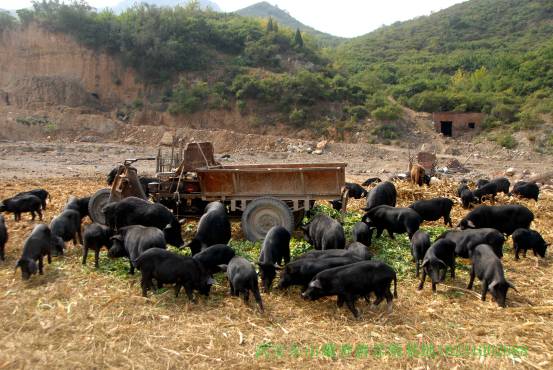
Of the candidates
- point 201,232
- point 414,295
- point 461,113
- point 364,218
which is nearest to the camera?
point 414,295

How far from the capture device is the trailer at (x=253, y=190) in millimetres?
10297

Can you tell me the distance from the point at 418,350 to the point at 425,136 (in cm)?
3340

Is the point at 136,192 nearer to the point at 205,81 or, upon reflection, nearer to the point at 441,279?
the point at 441,279

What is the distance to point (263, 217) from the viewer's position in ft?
33.9

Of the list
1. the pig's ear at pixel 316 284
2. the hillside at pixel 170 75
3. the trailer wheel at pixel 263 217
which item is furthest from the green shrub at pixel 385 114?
the pig's ear at pixel 316 284

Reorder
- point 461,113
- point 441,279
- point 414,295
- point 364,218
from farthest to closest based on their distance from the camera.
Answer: point 461,113 → point 364,218 → point 441,279 → point 414,295

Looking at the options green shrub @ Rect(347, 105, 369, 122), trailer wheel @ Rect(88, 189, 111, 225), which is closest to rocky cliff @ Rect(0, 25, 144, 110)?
green shrub @ Rect(347, 105, 369, 122)

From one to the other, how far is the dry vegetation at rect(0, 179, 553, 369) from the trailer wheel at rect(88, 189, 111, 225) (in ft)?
9.64

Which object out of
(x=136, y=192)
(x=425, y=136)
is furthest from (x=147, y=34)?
(x=136, y=192)

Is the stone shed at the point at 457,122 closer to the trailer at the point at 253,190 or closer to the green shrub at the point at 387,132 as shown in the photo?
the green shrub at the point at 387,132

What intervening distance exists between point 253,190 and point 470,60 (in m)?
56.8

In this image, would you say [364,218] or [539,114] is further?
[539,114]

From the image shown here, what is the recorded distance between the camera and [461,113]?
40.0 m

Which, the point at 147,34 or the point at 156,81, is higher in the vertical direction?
the point at 147,34
